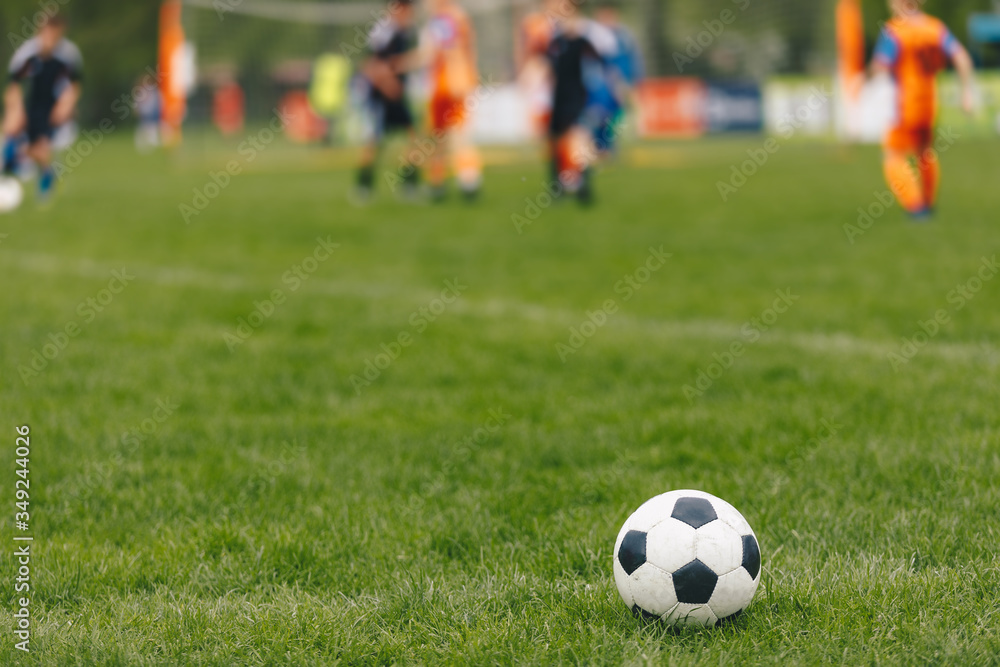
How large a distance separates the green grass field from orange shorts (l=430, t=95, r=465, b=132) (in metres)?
4.63

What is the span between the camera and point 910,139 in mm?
9992

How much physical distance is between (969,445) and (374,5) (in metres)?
24.2

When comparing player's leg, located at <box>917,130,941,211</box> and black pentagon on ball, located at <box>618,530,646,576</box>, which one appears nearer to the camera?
black pentagon on ball, located at <box>618,530,646,576</box>

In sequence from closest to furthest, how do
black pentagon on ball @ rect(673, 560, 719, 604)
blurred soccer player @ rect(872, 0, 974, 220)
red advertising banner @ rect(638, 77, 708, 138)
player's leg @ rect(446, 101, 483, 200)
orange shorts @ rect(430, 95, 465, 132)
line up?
black pentagon on ball @ rect(673, 560, 719, 604) < blurred soccer player @ rect(872, 0, 974, 220) < player's leg @ rect(446, 101, 483, 200) < orange shorts @ rect(430, 95, 465, 132) < red advertising banner @ rect(638, 77, 708, 138)

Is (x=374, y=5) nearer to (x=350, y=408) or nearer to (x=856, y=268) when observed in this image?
(x=856, y=268)

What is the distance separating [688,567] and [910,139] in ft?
28.7

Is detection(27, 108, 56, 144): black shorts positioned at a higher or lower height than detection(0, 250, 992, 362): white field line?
higher

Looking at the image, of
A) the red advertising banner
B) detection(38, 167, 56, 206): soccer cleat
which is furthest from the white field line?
the red advertising banner

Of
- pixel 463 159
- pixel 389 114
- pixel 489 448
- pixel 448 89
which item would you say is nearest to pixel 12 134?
pixel 389 114

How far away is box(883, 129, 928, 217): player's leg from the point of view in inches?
393

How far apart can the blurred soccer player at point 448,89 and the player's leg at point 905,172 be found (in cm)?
502

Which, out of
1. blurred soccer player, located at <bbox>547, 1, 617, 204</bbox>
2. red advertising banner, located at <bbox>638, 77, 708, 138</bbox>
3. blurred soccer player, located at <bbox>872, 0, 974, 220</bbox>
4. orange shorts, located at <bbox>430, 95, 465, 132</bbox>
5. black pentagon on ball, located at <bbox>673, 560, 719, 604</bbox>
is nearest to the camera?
black pentagon on ball, located at <bbox>673, 560, 719, 604</bbox>

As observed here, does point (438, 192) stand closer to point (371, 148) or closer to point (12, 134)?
point (371, 148)

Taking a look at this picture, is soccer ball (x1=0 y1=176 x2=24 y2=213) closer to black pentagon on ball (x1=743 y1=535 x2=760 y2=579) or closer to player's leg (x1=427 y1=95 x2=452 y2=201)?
player's leg (x1=427 y1=95 x2=452 y2=201)
